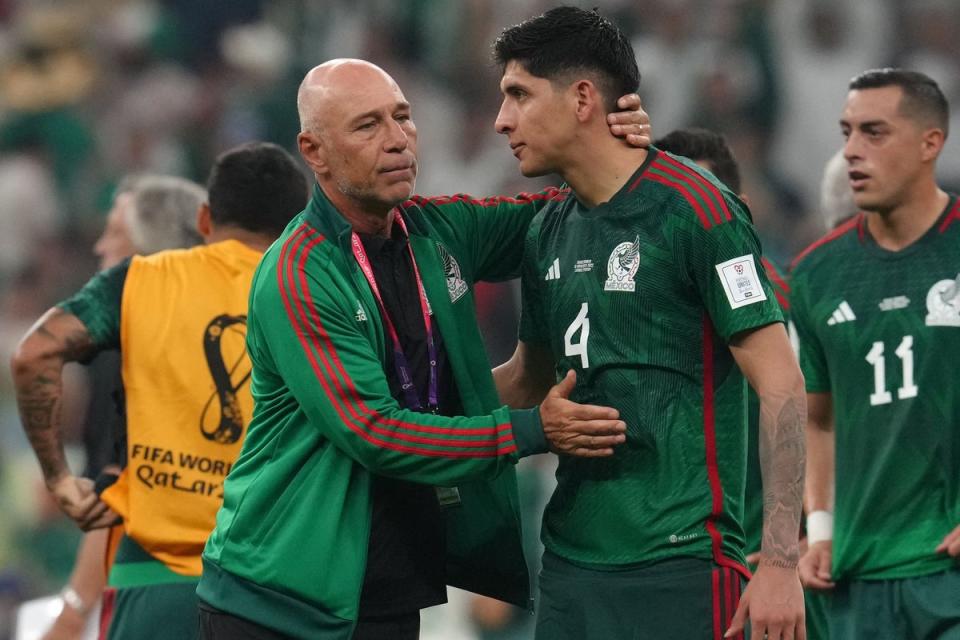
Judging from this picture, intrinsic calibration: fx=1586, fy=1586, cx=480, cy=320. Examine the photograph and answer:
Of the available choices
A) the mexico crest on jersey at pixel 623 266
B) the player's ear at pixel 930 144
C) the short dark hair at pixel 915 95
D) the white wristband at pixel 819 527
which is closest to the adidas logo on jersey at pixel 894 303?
the player's ear at pixel 930 144

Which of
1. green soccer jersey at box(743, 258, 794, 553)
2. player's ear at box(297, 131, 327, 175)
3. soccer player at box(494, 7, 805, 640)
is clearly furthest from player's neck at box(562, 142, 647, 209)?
green soccer jersey at box(743, 258, 794, 553)

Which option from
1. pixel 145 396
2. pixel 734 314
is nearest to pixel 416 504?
pixel 734 314

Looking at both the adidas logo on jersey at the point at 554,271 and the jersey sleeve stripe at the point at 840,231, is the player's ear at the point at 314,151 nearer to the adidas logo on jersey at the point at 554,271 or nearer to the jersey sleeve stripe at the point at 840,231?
the adidas logo on jersey at the point at 554,271

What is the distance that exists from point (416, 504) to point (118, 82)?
906 cm

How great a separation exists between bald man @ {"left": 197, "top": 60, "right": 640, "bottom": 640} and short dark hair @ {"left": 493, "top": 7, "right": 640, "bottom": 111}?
126mm

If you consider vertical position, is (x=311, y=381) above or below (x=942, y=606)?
above

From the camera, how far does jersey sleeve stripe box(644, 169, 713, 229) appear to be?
3.76 metres

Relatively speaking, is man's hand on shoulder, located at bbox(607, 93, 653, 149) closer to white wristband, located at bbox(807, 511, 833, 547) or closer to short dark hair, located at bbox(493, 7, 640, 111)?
short dark hair, located at bbox(493, 7, 640, 111)

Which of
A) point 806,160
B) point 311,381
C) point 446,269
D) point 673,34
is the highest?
point 673,34

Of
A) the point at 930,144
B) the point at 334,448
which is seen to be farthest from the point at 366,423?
the point at 930,144

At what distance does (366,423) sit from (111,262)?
2.72 meters

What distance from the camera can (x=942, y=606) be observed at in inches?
191

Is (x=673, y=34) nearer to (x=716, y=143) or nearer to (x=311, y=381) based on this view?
(x=716, y=143)

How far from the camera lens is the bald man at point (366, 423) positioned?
384cm
